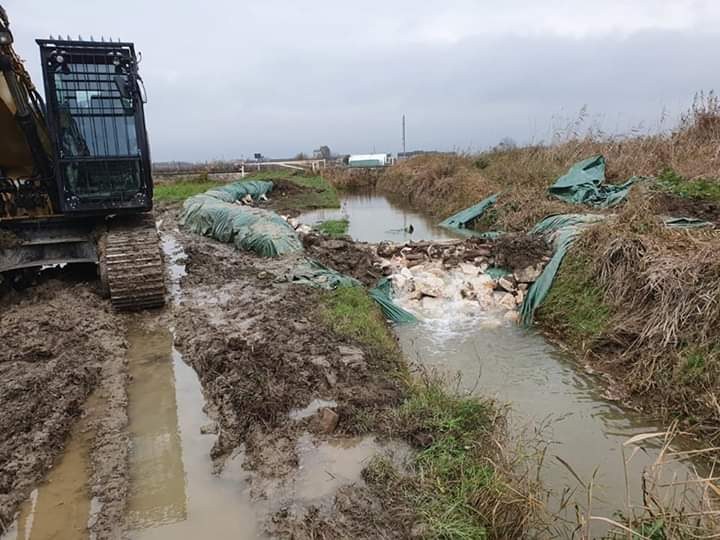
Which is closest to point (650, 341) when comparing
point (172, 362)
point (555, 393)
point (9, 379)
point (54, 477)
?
point (555, 393)

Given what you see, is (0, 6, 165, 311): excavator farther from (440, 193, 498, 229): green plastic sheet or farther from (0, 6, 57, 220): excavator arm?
(440, 193, 498, 229): green plastic sheet

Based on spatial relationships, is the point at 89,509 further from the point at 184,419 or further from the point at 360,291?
the point at 360,291

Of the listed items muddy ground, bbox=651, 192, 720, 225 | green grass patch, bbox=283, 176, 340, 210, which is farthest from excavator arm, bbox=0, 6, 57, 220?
green grass patch, bbox=283, 176, 340, 210

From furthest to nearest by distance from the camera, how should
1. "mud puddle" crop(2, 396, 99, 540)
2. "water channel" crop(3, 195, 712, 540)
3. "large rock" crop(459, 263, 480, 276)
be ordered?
1. "large rock" crop(459, 263, 480, 276)
2. "water channel" crop(3, 195, 712, 540)
3. "mud puddle" crop(2, 396, 99, 540)

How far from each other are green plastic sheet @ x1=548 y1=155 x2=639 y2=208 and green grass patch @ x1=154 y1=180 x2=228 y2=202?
560 inches

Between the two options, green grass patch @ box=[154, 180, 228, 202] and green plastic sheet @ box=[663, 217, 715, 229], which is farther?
green grass patch @ box=[154, 180, 228, 202]

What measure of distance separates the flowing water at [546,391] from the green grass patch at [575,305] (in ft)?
1.18

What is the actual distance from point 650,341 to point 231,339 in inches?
168

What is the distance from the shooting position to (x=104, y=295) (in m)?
6.89

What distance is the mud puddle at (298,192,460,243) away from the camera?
13492mm

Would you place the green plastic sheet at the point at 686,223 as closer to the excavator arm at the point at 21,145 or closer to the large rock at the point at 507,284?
the large rock at the point at 507,284

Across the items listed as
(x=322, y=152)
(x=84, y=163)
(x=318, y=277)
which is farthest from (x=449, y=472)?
(x=322, y=152)

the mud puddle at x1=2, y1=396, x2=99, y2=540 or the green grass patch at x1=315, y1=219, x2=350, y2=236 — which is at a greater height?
the green grass patch at x1=315, y1=219, x2=350, y2=236

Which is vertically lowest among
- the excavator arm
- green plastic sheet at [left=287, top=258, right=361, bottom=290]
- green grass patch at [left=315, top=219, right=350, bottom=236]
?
green plastic sheet at [left=287, top=258, right=361, bottom=290]
